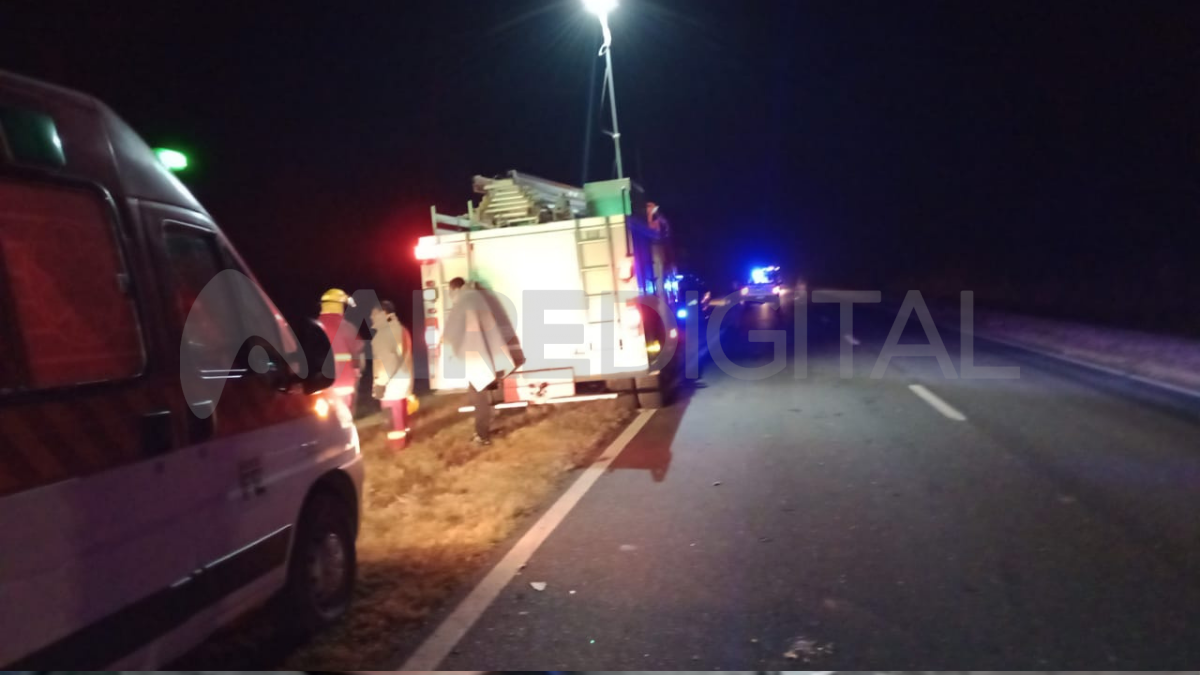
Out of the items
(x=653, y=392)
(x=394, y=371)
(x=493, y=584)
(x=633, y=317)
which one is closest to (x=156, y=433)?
(x=493, y=584)

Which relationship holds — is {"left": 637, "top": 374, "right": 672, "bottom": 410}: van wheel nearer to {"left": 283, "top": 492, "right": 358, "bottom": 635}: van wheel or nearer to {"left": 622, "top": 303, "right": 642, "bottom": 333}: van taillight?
{"left": 622, "top": 303, "right": 642, "bottom": 333}: van taillight

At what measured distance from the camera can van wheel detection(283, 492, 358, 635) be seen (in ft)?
14.2

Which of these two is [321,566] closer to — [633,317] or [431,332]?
[633,317]

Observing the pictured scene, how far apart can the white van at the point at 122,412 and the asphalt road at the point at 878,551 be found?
1.23 metres

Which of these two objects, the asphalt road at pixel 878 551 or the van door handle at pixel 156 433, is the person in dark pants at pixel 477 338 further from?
the van door handle at pixel 156 433

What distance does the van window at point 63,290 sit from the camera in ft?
9.66

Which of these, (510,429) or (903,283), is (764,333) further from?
(903,283)

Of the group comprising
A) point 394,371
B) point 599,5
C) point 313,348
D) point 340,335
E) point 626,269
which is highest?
point 599,5

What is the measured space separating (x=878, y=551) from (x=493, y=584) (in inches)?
91.3

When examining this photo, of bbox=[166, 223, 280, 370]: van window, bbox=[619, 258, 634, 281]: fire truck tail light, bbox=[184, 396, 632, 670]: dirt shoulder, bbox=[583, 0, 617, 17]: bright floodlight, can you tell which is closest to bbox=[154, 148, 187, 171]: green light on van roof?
bbox=[166, 223, 280, 370]: van window

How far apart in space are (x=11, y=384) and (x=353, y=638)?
2232 mm

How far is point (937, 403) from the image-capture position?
10.9 meters

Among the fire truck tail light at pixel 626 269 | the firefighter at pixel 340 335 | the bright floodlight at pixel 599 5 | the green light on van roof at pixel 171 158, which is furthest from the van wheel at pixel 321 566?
the bright floodlight at pixel 599 5

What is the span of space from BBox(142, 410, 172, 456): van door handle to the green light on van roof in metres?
1.23
